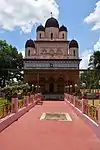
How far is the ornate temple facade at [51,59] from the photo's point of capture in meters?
44.1

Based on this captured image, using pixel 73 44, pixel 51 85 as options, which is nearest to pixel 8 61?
pixel 51 85

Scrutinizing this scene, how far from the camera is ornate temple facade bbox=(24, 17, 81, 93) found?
4409 centimetres

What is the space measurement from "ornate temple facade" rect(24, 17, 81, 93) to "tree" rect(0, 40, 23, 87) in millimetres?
3283

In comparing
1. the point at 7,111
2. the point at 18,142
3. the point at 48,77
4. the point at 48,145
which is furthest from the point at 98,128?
the point at 48,77

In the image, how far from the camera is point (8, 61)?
1820 inches

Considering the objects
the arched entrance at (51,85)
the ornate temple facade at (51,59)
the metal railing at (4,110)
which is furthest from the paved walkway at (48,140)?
the arched entrance at (51,85)

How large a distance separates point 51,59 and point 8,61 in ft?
25.5

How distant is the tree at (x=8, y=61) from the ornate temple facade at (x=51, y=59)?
10.8 feet

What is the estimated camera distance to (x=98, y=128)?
312 inches

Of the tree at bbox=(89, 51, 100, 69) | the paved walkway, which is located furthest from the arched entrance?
the paved walkway

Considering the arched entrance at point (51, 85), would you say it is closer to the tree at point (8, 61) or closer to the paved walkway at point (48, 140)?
the tree at point (8, 61)

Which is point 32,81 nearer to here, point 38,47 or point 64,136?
point 38,47

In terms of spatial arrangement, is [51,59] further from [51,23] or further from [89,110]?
[89,110]

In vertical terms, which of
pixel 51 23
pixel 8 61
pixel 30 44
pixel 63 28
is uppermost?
pixel 51 23
